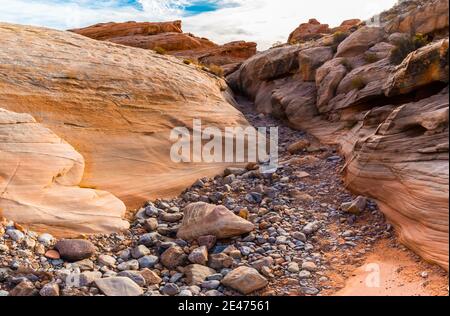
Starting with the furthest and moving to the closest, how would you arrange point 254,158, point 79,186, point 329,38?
point 329,38, point 254,158, point 79,186

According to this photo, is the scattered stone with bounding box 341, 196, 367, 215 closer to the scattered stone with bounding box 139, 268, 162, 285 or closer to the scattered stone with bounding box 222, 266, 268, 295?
the scattered stone with bounding box 222, 266, 268, 295

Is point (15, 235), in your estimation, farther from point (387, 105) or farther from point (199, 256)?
point (387, 105)

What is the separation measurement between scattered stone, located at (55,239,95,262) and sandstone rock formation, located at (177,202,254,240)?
2039 mm

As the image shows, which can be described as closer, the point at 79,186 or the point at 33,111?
the point at 79,186

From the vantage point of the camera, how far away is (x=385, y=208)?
33.9 feet

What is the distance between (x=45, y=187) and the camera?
10617 mm

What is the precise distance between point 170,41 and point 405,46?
103ft

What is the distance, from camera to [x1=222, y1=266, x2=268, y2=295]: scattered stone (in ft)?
25.9

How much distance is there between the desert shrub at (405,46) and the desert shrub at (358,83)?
4.13 ft

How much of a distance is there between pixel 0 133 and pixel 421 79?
11.0 metres

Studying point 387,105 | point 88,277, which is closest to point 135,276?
point 88,277

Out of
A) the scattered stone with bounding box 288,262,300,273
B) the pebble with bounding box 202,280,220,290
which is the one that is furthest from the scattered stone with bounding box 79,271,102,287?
the scattered stone with bounding box 288,262,300,273

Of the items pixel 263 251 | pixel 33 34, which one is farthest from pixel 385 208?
pixel 33 34
